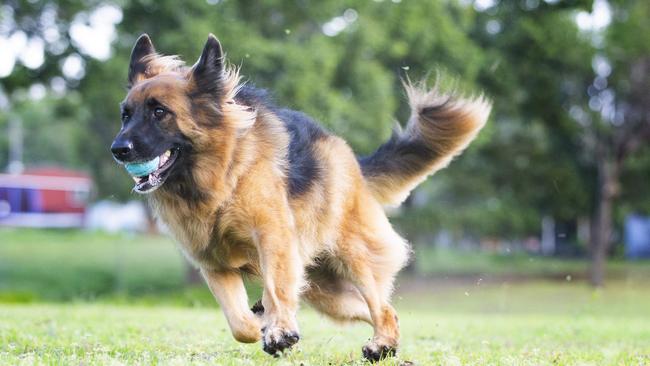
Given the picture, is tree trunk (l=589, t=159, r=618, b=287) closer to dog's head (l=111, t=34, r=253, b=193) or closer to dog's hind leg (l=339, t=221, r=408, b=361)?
dog's hind leg (l=339, t=221, r=408, b=361)

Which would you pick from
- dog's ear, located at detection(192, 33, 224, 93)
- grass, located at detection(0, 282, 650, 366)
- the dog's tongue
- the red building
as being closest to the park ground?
grass, located at detection(0, 282, 650, 366)

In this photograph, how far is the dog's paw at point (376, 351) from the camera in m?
6.23

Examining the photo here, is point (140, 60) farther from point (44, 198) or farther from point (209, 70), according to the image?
point (44, 198)

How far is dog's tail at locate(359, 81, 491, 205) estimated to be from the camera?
7.75m

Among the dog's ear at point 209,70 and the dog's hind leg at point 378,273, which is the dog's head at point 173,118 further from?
the dog's hind leg at point 378,273

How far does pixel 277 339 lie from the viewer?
5.65 m

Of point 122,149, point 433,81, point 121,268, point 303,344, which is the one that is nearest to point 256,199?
point 122,149

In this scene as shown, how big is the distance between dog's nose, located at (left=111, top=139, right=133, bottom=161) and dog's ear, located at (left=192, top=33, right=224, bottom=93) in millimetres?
770

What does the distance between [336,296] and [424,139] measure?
1830mm

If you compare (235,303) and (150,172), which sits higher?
(150,172)

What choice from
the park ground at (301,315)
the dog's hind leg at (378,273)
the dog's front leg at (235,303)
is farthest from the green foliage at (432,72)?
the dog's front leg at (235,303)

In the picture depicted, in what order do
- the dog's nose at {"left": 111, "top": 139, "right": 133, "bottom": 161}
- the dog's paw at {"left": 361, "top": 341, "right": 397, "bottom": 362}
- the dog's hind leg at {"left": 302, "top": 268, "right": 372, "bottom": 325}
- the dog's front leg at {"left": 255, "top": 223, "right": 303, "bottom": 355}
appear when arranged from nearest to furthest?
1. the dog's nose at {"left": 111, "top": 139, "right": 133, "bottom": 161}
2. the dog's front leg at {"left": 255, "top": 223, "right": 303, "bottom": 355}
3. the dog's paw at {"left": 361, "top": 341, "right": 397, "bottom": 362}
4. the dog's hind leg at {"left": 302, "top": 268, "right": 372, "bottom": 325}

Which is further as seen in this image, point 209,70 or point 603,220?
point 603,220

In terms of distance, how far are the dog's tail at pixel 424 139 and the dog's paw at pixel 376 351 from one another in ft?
5.81
